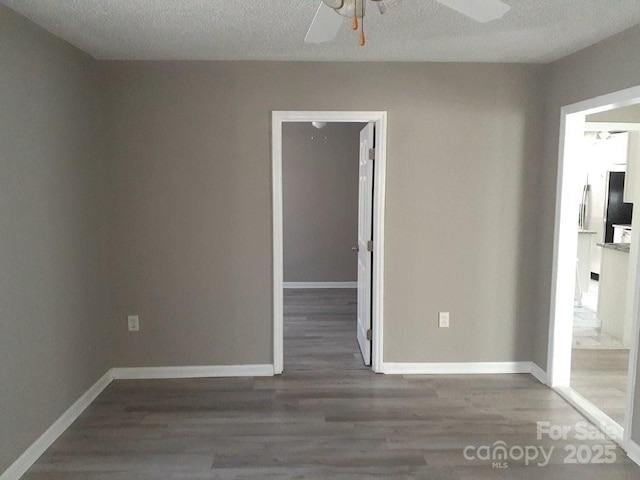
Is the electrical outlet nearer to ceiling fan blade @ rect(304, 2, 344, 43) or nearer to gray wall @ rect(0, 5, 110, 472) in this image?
gray wall @ rect(0, 5, 110, 472)

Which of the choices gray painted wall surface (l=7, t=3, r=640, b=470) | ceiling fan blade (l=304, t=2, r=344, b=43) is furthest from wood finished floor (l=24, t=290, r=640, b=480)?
ceiling fan blade (l=304, t=2, r=344, b=43)

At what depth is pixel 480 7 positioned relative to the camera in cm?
167

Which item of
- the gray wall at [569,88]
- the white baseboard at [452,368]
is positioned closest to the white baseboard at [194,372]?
the white baseboard at [452,368]

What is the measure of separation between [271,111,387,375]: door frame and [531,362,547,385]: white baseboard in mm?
1203

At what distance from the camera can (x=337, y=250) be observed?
6801 mm

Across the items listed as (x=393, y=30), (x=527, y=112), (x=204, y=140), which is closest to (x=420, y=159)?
(x=527, y=112)

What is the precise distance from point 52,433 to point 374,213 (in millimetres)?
2561

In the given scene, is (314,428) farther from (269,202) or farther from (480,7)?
(480,7)

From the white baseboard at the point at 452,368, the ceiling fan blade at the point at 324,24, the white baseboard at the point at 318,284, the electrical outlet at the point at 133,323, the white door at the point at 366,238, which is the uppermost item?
the ceiling fan blade at the point at 324,24

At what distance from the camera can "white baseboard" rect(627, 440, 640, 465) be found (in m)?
2.64

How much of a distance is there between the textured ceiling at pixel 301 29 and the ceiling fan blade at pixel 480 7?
674mm

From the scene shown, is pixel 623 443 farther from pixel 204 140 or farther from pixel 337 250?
pixel 337 250

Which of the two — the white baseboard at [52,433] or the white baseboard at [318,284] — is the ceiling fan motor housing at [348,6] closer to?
the white baseboard at [52,433]

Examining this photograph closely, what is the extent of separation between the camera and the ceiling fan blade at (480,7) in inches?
64.2
